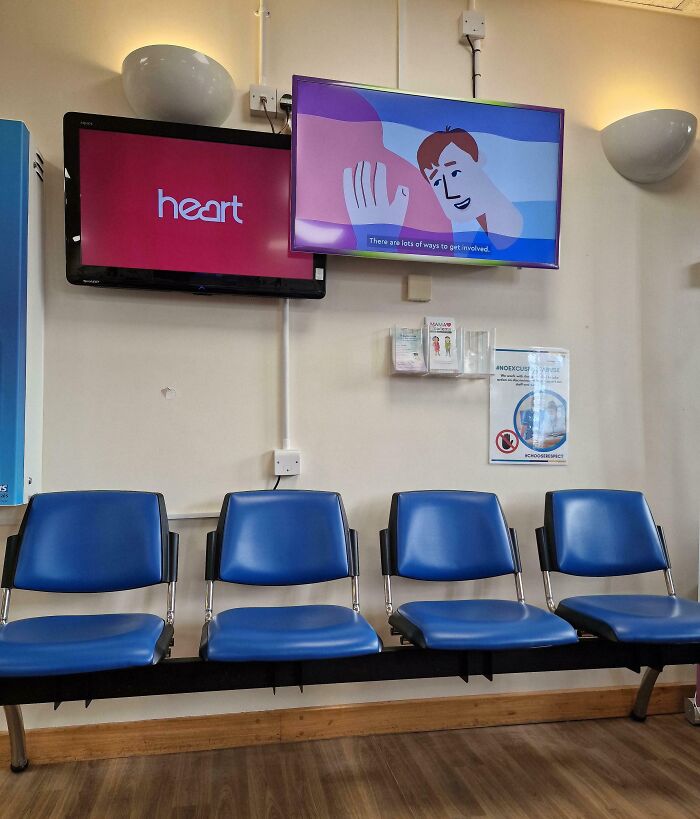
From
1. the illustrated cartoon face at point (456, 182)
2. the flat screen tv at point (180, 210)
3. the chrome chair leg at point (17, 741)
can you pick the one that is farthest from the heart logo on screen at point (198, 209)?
the chrome chair leg at point (17, 741)

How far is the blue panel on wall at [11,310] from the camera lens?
1.97 meters

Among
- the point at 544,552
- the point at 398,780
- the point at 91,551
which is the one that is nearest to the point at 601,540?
the point at 544,552

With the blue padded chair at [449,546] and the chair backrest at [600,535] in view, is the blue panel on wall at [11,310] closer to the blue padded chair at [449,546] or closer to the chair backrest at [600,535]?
the blue padded chair at [449,546]

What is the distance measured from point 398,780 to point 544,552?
98 centimetres

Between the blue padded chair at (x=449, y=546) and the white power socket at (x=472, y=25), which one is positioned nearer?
the blue padded chair at (x=449, y=546)

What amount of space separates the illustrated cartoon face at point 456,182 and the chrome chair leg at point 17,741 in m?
2.41

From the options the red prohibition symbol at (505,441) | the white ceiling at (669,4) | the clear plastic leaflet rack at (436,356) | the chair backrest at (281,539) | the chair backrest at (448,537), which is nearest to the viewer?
the chair backrest at (281,539)

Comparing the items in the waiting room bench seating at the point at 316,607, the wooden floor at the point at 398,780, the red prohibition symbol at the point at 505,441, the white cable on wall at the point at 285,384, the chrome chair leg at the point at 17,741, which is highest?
the white cable on wall at the point at 285,384

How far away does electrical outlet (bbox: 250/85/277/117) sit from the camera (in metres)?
2.34

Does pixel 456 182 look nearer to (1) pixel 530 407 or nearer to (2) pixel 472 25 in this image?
(2) pixel 472 25

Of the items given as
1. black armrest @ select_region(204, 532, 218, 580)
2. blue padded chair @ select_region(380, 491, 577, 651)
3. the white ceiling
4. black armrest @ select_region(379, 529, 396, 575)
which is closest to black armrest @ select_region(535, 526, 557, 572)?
blue padded chair @ select_region(380, 491, 577, 651)

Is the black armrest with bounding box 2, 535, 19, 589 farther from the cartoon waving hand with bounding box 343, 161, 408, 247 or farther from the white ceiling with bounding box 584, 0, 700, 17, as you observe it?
the white ceiling with bounding box 584, 0, 700, 17

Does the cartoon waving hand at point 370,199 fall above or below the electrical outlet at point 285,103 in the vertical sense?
below

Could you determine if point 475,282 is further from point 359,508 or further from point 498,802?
point 498,802
